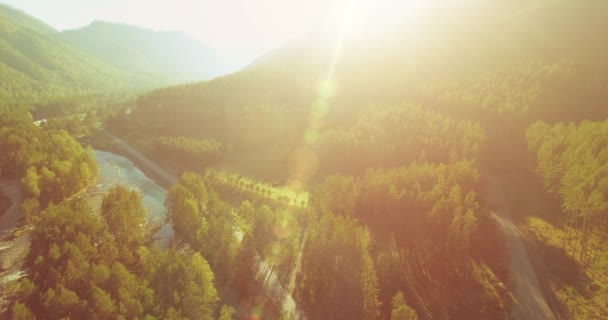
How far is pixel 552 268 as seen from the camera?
80375 mm

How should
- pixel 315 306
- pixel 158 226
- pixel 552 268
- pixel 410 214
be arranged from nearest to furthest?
pixel 315 306
pixel 552 268
pixel 410 214
pixel 158 226

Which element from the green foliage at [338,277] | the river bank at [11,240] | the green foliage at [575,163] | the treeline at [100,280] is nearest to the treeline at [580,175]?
the green foliage at [575,163]

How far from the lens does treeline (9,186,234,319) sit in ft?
184

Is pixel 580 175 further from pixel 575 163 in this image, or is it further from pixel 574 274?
pixel 574 274

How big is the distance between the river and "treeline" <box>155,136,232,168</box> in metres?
19.1

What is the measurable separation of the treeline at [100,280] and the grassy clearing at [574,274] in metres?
74.6

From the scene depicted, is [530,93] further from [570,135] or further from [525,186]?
[525,186]

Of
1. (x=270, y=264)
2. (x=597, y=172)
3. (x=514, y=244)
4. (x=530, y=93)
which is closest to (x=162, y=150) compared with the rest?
(x=270, y=264)

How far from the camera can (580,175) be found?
9519cm

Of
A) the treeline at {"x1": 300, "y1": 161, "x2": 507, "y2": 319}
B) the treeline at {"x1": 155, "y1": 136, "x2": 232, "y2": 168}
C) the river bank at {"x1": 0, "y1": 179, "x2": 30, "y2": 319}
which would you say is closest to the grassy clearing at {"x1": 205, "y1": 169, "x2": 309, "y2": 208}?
the treeline at {"x1": 300, "y1": 161, "x2": 507, "y2": 319}

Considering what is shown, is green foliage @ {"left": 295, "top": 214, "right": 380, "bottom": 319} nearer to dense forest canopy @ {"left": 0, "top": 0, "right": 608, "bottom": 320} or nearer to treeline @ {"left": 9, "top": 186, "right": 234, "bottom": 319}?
dense forest canopy @ {"left": 0, "top": 0, "right": 608, "bottom": 320}

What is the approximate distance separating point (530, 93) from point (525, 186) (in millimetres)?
79601

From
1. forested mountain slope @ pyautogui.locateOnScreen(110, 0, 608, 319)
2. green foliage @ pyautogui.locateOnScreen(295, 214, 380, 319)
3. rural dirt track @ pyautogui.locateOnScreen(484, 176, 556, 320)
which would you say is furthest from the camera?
forested mountain slope @ pyautogui.locateOnScreen(110, 0, 608, 319)

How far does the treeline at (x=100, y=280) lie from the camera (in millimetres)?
56000
